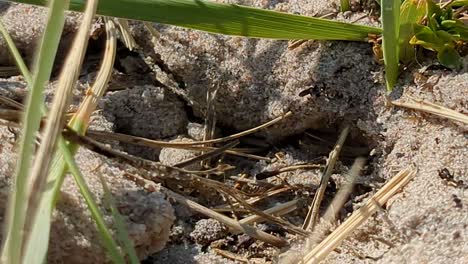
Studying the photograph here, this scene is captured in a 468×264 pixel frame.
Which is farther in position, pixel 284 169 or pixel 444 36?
pixel 284 169

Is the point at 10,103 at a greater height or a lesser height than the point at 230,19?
lesser

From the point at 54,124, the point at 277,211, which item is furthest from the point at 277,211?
the point at 54,124

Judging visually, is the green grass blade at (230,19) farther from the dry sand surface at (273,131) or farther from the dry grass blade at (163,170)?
the dry grass blade at (163,170)

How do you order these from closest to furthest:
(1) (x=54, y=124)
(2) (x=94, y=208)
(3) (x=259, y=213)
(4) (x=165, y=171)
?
(1) (x=54, y=124) < (2) (x=94, y=208) < (4) (x=165, y=171) < (3) (x=259, y=213)

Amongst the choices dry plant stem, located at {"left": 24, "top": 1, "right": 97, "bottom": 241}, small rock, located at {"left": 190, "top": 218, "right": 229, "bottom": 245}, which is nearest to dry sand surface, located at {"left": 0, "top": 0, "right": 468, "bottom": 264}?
small rock, located at {"left": 190, "top": 218, "right": 229, "bottom": 245}

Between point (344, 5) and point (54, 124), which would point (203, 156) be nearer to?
point (344, 5)

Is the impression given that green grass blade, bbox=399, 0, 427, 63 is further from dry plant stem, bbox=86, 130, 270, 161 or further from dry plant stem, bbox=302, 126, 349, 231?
dry plant stem, bbox=86, 130, 270, 161

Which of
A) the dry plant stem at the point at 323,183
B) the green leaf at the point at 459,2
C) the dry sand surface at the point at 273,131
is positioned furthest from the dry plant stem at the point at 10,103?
the green leaf at the point at 459,2
